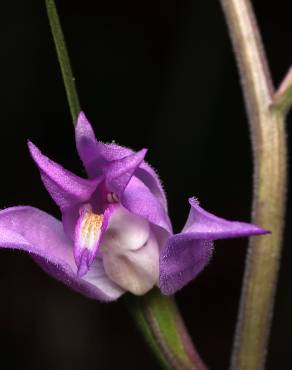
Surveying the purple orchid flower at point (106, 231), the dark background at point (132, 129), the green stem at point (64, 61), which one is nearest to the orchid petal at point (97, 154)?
the purple orchid flower at point (106, 231)

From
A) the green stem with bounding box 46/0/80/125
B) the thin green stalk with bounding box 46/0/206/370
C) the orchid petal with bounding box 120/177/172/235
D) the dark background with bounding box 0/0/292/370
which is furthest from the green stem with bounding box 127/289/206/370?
the dark background with bounding box 0/0/292/370

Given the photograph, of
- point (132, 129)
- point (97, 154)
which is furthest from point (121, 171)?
point (132, 129)

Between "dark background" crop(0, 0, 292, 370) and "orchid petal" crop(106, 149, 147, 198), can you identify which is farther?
"dark background" crop(0, 0, 292, 370)

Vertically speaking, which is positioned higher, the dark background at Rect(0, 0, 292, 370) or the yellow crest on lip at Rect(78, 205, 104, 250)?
the yellow crest on lip at Rect(78, 205, 104, 250)

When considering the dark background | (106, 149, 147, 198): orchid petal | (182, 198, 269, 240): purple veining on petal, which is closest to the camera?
(182, 198, 269, 240): purple veining on petal

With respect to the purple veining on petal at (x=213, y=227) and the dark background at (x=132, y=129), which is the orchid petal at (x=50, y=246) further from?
the dark background at (x=132, y=129)

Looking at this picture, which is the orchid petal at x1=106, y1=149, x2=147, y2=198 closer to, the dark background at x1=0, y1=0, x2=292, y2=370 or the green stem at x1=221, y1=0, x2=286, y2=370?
the green stem at x1=221, y1=0, x2=286, y2=370
